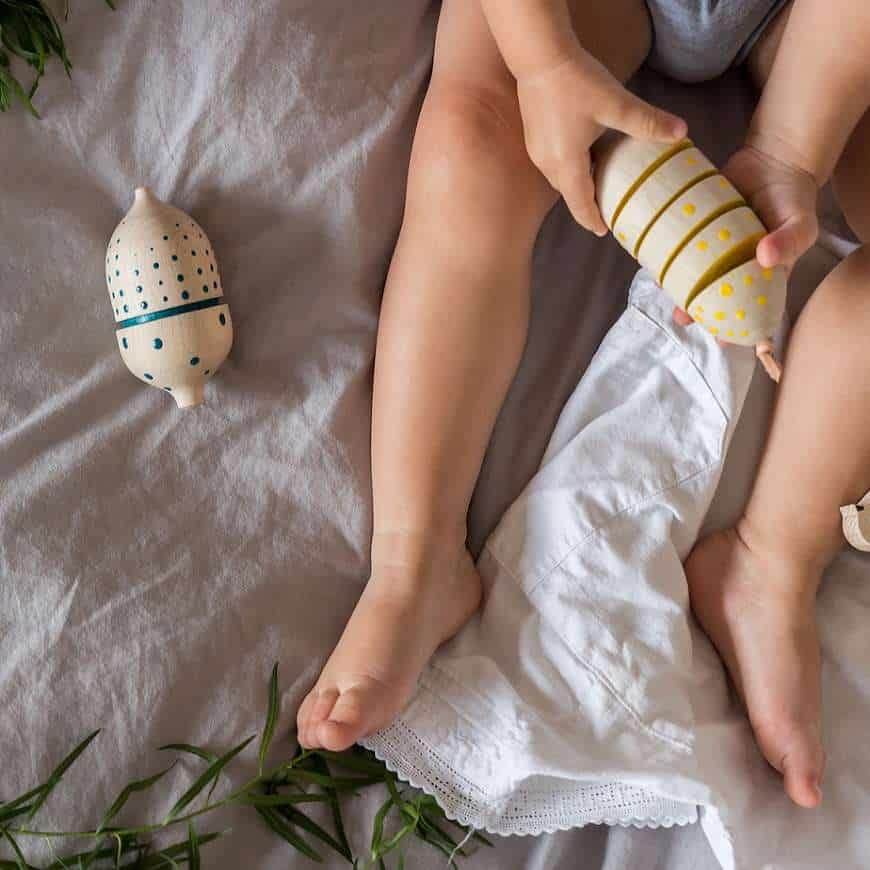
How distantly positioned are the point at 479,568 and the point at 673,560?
0.16 m

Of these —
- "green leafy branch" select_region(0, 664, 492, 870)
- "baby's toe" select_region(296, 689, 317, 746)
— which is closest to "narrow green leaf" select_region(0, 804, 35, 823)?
"green leafy branch" select_region(0, 664, 492, 870)

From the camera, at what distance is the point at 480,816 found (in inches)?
31.0

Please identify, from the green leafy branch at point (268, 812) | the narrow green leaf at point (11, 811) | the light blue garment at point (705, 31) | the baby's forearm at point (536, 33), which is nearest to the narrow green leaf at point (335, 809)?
the green leafy branch at point (268, 812)

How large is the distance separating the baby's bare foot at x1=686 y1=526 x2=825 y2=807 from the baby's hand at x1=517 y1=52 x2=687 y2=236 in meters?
0.32

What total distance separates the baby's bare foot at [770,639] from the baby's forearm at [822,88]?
316mm

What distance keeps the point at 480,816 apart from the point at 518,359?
367 mm

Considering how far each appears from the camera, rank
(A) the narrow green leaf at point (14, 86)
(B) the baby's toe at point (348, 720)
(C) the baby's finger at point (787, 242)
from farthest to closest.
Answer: (A) the narrow green leaf at point (14, 86) < (B) the baby's toe at point (348, 720) < (C) the baby's finger at point (787, 242)

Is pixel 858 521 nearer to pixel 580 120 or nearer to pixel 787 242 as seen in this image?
pixel 787 242

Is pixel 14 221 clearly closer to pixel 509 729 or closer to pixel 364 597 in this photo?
pixel 364 597

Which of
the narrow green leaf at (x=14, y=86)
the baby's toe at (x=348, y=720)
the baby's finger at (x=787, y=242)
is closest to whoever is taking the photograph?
the baby's finger at (x=787, y=242)

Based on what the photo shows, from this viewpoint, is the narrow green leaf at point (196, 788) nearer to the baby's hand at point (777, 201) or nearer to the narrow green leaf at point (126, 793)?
the narrow green leaf at point (126, 793)

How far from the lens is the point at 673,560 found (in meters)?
0.83

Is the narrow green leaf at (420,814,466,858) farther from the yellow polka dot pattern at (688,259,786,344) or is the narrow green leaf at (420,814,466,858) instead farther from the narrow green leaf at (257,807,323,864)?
the yellow polka dot pattern at (688,259,786,344)

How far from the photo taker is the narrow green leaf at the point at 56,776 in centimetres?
76
